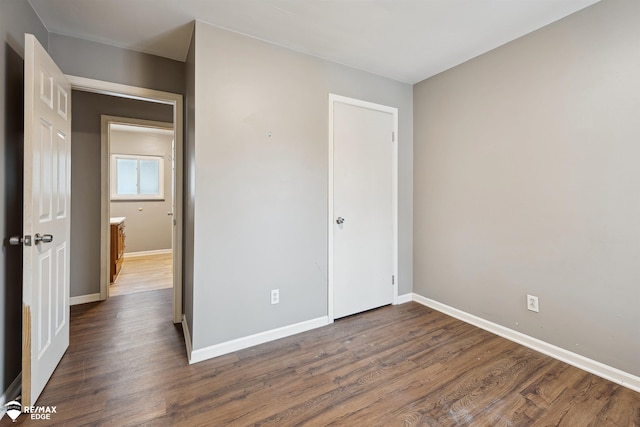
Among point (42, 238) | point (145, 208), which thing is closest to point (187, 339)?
point (42, 238)

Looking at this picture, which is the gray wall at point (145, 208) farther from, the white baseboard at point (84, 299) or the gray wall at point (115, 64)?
the gray wall at point (115, 64)

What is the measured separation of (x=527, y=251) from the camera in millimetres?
2268

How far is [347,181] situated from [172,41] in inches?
75.3

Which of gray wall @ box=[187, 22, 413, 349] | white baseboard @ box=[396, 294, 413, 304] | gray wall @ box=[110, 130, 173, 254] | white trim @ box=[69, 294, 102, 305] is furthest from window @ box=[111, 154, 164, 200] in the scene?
white baseboard @ box=[396, 294, 413, 304]

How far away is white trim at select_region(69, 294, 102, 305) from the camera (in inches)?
122

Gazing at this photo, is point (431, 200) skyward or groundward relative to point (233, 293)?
skyward

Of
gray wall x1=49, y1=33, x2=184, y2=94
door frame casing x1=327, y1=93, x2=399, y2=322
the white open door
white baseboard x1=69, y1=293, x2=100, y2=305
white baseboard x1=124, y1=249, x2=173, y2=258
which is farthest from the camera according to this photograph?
white baseboard x1=124, y1=249, x2=173, y2=258

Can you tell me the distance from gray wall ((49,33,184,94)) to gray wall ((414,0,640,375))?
2661 mm

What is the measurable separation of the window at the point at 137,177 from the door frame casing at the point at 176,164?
2.95 meters

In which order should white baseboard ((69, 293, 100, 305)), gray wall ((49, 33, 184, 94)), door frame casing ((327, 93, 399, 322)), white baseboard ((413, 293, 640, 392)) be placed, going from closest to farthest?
white baseboard ((413, 293, 640, 392))
gray wall ((49, 33, 184, 94))
door frame casing ((327, 93, 399, 322))
white baseboard ((69, 293, 100, 305))

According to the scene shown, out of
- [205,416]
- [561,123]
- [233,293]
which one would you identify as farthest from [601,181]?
[205,416]

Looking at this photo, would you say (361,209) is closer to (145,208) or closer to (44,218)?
(44,218)

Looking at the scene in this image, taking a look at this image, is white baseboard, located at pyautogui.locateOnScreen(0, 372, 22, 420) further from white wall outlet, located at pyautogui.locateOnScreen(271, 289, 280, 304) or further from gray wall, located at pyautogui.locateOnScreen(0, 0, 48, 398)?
white wall outlet, located at pyautogui.locateOnScreen(271, 289, 280, 304)

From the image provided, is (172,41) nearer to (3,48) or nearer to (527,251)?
(3,48)
